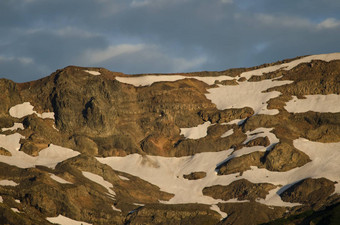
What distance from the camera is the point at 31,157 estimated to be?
18862cm

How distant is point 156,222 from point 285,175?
42.2 m

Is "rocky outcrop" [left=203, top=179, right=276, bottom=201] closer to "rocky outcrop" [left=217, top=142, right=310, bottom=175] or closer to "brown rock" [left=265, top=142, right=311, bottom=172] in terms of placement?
"rocky outcrop" [left=217, top=142, right=310, bottom=175]

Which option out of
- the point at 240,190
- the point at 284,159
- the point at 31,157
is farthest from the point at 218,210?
the point at 31,157

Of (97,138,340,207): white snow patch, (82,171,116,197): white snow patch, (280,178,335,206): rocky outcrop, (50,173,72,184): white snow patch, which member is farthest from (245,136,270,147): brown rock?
(50,173,72,184): white snow patch

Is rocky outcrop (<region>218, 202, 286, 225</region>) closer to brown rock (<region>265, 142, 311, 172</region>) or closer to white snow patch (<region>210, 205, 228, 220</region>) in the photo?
white snow patch (<region>210, 205, 228, 220</region>)

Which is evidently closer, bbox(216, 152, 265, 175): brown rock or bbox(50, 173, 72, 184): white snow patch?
bbox(50, 173, 72, 184): white snow patch

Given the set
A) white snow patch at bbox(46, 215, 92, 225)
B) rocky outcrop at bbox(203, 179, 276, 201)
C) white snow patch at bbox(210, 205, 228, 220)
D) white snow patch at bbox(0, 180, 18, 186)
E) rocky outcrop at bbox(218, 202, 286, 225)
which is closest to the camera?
white snow patch at bbox(46, 215, 92, 225)

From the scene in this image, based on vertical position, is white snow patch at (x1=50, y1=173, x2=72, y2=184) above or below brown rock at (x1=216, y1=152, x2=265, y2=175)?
above

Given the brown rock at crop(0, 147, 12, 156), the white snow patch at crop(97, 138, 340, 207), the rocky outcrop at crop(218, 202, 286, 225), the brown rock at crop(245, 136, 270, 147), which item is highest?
the brown rock at crop(0, 147, 12, 156)

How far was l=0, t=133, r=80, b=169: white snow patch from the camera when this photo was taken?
593 ft

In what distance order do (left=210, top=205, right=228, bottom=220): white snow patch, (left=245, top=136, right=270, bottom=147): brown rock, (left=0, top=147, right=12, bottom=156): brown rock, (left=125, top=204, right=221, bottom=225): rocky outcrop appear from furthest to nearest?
(left=245, top=136, right=270, bottom=147): brown rock < (left=0, top=147, right=12, bottom=156): brown rock < (left=210, top=205, right=228, bottom=220): white snow patch < (left=125, top=204, right=221, bottom=225): rocky outcrop

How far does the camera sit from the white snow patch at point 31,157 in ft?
593

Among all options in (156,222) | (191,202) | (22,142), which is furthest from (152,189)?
(22,142)

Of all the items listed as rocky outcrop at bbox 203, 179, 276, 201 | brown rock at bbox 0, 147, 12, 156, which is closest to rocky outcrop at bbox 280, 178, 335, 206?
rocky outcrop at bbox 203, 179, 276, 201
